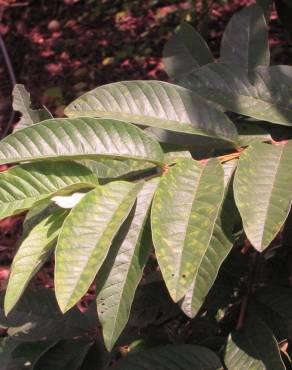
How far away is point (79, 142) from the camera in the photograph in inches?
35.4

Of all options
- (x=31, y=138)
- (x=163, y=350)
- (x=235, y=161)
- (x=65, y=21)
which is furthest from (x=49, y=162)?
(x=65, y=21)

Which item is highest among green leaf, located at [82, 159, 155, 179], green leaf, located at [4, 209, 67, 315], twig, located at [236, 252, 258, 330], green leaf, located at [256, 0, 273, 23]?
green leaf, located at [256, 0, 273, 23]

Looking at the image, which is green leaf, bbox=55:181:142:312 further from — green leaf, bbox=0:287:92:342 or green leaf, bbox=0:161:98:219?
green leaf, bbox=0:287:92:342

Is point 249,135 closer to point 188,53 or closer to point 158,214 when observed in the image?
point 158,214

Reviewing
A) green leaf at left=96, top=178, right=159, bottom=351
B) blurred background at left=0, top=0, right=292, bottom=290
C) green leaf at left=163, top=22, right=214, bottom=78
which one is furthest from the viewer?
blurred background at left=0, top=0, right=292, bottom=290

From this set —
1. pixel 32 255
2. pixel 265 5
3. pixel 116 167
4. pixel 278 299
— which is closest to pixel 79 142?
pixel 116 167

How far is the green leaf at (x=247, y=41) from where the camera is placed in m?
1.34

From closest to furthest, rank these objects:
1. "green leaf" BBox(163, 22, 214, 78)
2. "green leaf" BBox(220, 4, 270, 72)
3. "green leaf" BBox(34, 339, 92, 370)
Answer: "green leaf" BBox(34, 339, 92, 370) < "green leaf" BBox(220, 4, 270, 72) < "green leaf" BBox(163, 22, 214, 78)

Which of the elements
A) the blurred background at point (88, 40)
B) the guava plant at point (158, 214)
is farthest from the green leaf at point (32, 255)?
the blurred background at point (88, 40)

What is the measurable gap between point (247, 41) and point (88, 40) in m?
3.07

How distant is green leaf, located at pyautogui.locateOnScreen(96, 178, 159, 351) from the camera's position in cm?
90

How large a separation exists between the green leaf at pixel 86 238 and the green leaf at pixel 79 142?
7cm

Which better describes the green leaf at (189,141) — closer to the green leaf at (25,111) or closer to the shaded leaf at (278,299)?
the green leaf at (25,111)

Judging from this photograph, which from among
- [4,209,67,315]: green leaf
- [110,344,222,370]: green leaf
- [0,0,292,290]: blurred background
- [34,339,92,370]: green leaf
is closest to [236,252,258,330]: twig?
[110,344,222,370]: green leaf
